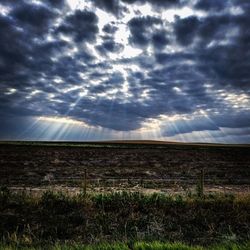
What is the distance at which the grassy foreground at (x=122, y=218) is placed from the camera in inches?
436

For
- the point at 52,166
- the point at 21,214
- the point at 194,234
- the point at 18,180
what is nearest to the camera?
the point at 194,234

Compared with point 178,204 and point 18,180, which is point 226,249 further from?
point 18,180

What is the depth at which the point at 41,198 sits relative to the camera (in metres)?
14.6

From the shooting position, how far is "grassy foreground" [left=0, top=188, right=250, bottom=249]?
1109 cm

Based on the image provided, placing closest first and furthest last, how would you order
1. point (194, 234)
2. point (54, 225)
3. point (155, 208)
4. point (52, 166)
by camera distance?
point (194, 234), point (54, 225), point (155, 208), point (52, 166)

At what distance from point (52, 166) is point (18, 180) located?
10.8m

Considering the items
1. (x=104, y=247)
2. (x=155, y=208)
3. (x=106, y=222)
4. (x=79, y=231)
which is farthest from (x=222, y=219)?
(x=104, y=247)

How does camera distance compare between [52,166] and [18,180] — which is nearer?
[18,180]

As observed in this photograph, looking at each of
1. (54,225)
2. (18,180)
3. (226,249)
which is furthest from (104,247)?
(18,180)

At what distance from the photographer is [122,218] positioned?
1302 cm

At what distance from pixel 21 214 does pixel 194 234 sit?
6.71m

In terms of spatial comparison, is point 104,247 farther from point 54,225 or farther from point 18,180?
point 18,180

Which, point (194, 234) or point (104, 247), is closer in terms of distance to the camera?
point (104, 247)

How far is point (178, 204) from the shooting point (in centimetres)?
1448
